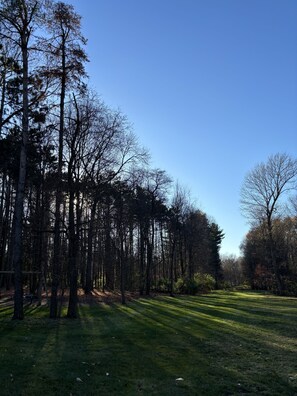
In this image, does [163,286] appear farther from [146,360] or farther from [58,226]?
[146,360]

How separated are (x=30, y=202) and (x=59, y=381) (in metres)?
25.7

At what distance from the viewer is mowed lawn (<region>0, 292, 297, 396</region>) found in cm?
613

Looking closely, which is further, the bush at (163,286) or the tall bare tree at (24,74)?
the bush at (163,286)

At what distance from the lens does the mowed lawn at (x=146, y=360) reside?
6129mm

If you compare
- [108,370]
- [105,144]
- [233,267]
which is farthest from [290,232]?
[108,370]

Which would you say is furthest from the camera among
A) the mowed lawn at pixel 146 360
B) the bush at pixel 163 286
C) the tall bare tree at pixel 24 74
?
the bush at pixel 163 286

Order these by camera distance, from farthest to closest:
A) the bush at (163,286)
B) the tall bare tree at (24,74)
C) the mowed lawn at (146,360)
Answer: the bush at (163,286)
the tall bare tree at (24,74)
the mowed lawn at (146,360)

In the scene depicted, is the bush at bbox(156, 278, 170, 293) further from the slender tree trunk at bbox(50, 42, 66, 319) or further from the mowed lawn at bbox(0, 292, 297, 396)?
the mowed lawn at bbox(0, 292, 297, 396)

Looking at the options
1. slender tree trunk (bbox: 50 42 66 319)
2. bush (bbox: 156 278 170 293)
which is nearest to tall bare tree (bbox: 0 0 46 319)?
slender tree trunk (bbox: 50 42 66 319)

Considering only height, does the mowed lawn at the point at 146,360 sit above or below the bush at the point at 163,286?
below

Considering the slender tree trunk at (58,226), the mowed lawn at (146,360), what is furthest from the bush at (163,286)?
the mowed lawn at (146,360)

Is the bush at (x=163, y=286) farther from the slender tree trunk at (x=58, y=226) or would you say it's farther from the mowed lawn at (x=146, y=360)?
the mowed lawn at (x=146, y=360)

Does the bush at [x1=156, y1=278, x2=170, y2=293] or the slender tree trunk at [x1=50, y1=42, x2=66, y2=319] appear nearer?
the slender tree trunk at [x1=50, y1=42, x2=66, y2=319]

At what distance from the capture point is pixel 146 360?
8.11 m
